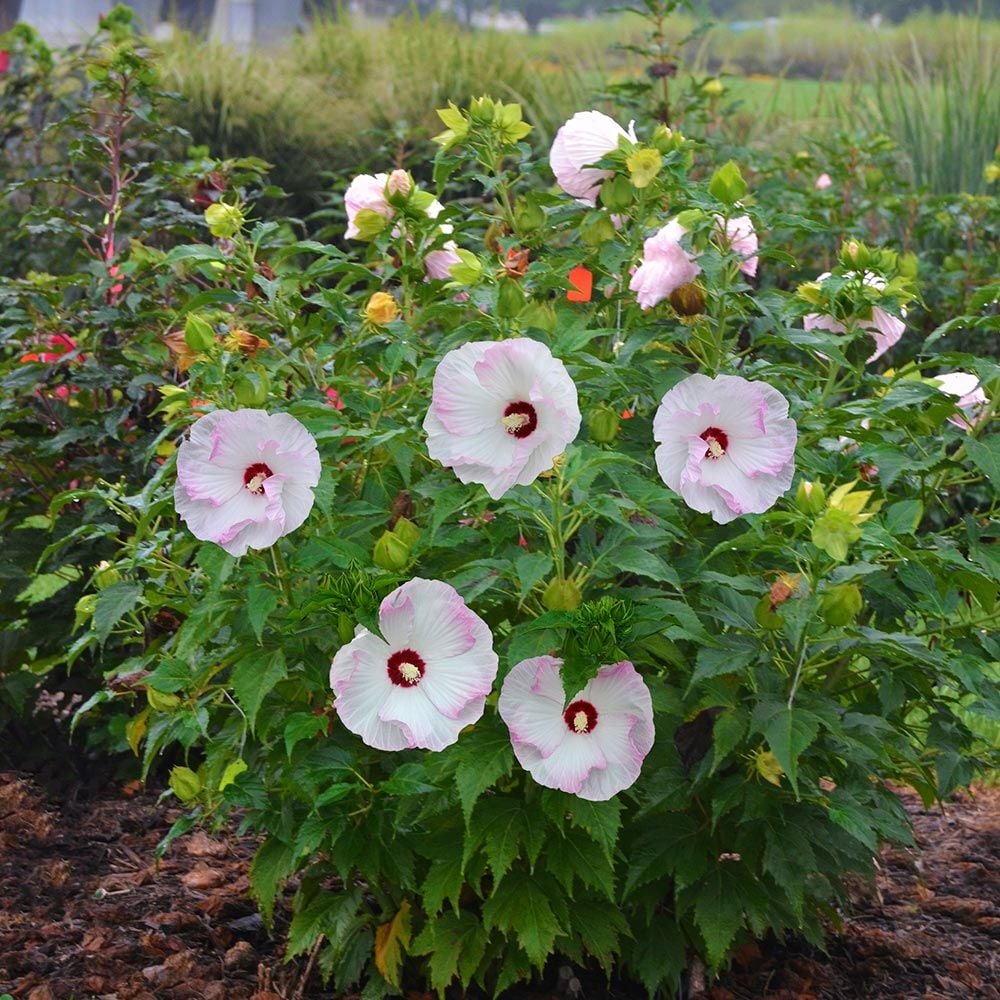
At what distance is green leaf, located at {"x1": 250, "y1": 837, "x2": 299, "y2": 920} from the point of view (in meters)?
2.02

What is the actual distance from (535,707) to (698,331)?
0.66m

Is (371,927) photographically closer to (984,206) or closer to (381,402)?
(381,402)

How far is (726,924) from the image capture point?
6.28 feet

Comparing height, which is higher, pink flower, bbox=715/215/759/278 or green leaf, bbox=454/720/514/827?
pink flower, bbox=715/215/759/278

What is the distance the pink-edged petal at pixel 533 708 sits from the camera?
173cm

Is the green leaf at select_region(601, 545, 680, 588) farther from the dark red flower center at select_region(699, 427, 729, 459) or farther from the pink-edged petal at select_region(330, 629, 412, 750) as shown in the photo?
the pink-edged petal at select_region(330, 629, 412, 750)

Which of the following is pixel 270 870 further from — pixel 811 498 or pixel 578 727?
pixel 811 498

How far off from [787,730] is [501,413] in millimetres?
517

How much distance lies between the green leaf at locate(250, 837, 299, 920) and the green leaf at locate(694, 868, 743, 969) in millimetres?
573

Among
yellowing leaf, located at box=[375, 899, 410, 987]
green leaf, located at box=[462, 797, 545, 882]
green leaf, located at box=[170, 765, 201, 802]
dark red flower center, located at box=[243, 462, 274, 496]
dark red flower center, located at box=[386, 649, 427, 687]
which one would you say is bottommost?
yellowing leaf, located at box=[375, 899, 410, 987]

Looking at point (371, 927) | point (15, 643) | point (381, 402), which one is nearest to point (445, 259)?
point (381, 402)

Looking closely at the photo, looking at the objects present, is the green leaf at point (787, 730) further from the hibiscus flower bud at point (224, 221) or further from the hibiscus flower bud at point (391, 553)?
the hibiscus flower bud at point (224, 221)

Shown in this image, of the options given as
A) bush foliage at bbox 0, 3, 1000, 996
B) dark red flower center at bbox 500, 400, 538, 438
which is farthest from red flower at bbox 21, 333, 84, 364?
dark red flower center at bbox 500, 400, 538, 438

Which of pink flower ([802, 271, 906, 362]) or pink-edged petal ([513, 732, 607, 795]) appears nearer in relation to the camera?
pink-edged petal ([513, 732, 607, 795])
